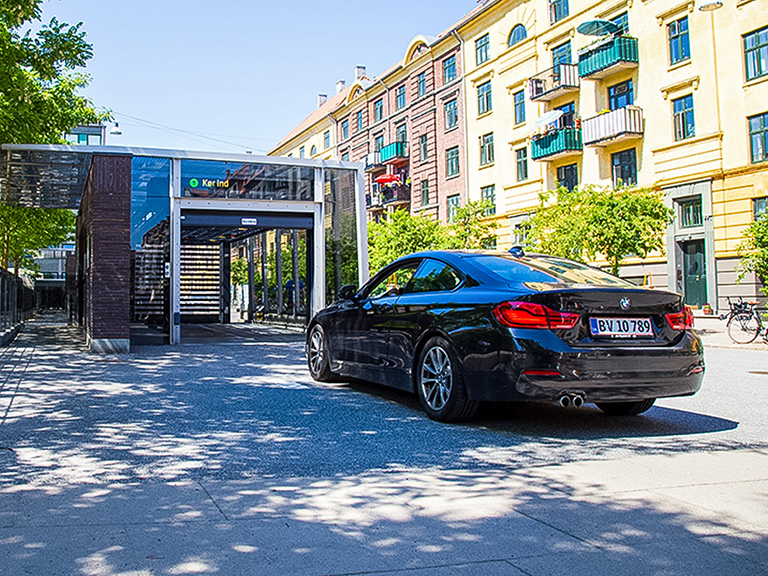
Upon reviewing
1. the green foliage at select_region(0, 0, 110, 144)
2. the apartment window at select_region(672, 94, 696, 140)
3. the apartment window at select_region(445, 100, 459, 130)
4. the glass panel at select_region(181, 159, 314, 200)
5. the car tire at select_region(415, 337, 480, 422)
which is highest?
the apartment window at select_region(445, 100, 459, 130)

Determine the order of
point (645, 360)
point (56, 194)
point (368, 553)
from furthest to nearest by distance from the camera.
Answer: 1. point (56, 194)
2. point (645, 360)
3. point (368, 553)

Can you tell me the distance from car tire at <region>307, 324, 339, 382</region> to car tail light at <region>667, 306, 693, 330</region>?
3.94m

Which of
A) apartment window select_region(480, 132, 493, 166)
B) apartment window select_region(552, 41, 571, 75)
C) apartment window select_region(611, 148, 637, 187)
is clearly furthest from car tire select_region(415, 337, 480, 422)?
apartment window select_region(480, 132, 493, 166)

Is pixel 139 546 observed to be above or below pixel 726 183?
below

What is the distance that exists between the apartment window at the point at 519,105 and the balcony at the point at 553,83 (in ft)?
4.28

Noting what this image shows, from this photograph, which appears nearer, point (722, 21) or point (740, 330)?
point (740, 330)

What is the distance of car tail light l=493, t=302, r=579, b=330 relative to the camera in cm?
559

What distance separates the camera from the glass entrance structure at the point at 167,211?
1406cm

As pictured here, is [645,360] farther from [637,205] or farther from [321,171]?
[637,205]

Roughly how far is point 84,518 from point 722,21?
27672mm

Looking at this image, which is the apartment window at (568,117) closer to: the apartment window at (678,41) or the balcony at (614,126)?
the balcony at (614,126)

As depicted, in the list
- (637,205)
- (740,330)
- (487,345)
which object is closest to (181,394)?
(487,345)

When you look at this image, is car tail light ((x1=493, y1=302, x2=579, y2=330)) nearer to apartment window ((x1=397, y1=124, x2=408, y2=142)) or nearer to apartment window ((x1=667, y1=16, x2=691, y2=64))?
apartment window ((x1=667, y1=16, x2=691, y2=64))

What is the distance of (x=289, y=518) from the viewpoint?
12.1ft
